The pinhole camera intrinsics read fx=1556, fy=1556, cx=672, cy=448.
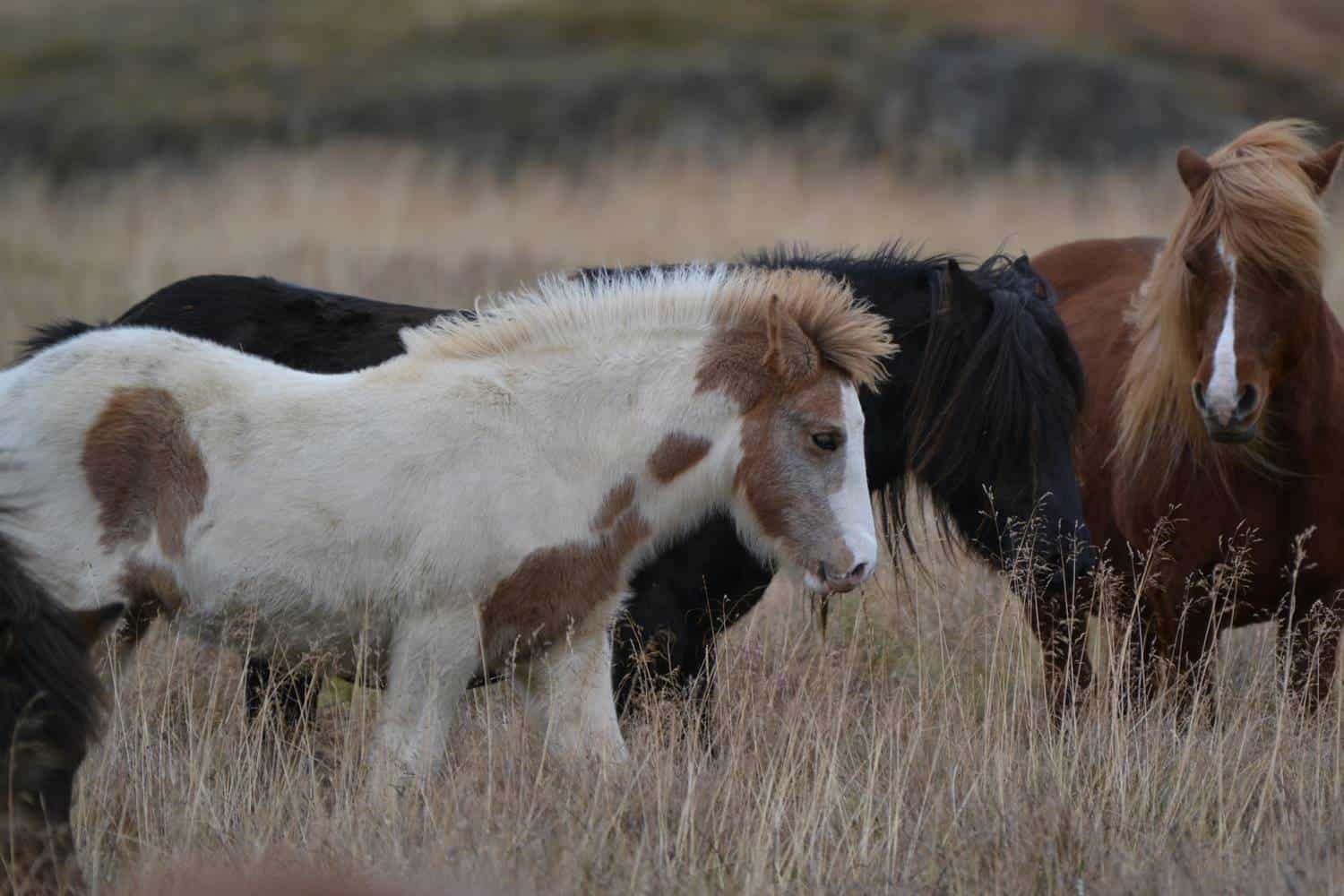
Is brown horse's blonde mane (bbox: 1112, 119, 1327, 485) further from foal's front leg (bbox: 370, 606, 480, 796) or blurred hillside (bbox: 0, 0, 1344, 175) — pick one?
blurred hillside (bbox: 0, 0, 1344, 175)

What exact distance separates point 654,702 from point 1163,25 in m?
27.2

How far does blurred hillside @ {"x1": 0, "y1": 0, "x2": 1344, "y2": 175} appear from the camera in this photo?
22.7 m

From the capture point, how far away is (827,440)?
14.2ft

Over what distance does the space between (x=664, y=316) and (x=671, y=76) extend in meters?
20.7

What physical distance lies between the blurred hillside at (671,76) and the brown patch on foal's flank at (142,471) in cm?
1748

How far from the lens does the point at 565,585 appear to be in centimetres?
424

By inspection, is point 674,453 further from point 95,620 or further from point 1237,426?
point 1237,426

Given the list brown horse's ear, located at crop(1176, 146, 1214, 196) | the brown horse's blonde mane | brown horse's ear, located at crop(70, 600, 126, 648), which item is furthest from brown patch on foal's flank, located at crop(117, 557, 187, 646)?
brown horse's ear, located at crop(1176, 146, 1214, 196)

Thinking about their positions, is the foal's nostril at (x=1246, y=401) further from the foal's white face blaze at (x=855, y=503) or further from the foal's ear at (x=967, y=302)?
the foal's white face blaze at (x=855, y=503)

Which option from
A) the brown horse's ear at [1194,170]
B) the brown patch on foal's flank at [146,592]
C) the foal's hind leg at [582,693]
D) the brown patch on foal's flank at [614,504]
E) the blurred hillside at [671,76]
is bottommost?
→ the foal's hind leg at [582,693]

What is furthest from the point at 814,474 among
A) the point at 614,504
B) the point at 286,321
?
the point at 286,321

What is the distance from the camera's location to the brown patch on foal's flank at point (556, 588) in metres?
4.20

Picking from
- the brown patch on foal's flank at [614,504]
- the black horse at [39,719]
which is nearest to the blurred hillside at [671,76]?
the brown patch on foal's flank at [614,504]

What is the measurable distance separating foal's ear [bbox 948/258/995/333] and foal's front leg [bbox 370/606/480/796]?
203 centimetres
